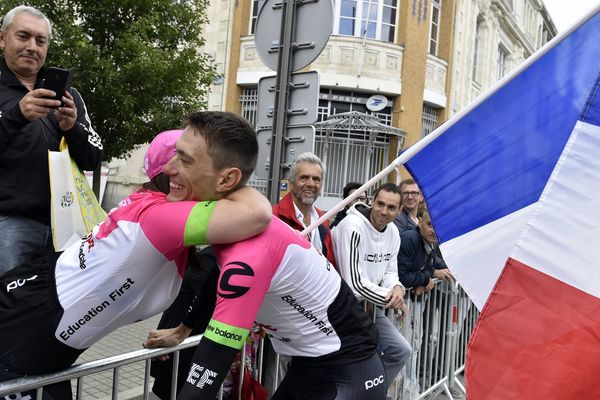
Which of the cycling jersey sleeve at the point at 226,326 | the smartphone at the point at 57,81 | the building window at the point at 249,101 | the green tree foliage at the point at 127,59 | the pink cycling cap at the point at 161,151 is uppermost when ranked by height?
the building window at the point at 249,101

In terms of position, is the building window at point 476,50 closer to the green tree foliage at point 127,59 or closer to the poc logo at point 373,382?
the green tree foliage at point 127,59

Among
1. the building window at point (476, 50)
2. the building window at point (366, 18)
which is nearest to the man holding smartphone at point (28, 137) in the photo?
the building window at point (366, 18)

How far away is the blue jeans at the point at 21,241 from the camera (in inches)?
99.4

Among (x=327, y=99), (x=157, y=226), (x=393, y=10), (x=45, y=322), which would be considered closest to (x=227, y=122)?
(x=157, y=226)

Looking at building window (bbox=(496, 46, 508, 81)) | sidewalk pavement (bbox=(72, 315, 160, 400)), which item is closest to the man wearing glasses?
sidewalk pavement (bbox=(72, 315, 160, 400))

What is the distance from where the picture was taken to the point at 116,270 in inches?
66.5

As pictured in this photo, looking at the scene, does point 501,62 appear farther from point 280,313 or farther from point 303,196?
point 280,313

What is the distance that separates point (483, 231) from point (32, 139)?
207cm

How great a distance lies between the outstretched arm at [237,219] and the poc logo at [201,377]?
0.36 metres

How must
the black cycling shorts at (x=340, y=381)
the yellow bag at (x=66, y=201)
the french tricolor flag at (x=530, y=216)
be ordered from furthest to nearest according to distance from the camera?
the yellow bag at (x=66, y=201) < the black cycling shorts at (x=340, y=381) < the french tricolor flag at (x=530, y=216)

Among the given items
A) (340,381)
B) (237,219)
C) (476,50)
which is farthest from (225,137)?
(476,50)

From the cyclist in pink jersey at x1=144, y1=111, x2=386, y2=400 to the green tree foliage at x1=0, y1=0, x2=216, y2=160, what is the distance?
24.7 feet

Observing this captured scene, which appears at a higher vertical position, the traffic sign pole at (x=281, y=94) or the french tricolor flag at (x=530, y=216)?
the traffic sign pole at (x=281, y=94)

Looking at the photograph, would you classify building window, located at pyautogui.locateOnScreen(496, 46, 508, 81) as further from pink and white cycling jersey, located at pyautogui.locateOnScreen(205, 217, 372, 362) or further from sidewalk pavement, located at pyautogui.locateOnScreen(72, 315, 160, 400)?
pink and white cycling jersey, located at pyautogui.locateOnScreen(205, 217, 372, 362)
